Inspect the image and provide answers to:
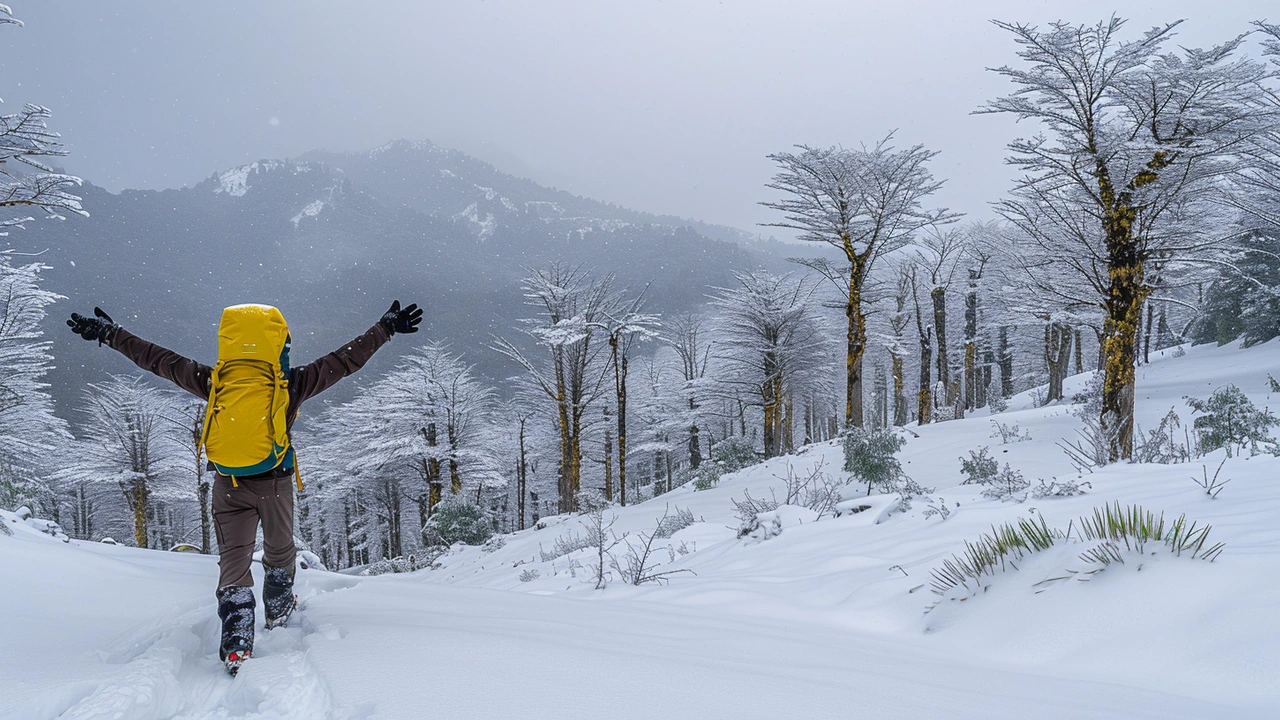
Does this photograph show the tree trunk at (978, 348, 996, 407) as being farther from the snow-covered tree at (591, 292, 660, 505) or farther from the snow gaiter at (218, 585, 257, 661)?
the snow gaiter at (218, 585, 257, 661)

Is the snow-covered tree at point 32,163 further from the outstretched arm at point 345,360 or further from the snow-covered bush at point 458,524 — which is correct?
the snow-covered bush at point 458,524

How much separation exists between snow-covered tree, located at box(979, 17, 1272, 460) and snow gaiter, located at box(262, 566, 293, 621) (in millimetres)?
9260

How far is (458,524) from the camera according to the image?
16734 millimetres

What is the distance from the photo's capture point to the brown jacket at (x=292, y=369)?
2742mm

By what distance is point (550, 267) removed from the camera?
18.1 meters

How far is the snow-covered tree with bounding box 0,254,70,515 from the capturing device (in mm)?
12750

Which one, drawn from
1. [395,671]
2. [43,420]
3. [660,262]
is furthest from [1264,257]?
[660,262]

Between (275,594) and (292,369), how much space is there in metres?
1.06

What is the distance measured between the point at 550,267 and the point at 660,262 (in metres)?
179

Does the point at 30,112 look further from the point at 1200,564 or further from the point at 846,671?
the point at 1200,564

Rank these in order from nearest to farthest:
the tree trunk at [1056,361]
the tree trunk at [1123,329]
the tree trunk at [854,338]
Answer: the tree trunk at [1123,329] < the tree trunk at [854,338] < the tree trunk at [1056,361]

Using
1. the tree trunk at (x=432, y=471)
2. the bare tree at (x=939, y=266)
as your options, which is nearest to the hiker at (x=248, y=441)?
the tree trunk at (x=432, y=471)

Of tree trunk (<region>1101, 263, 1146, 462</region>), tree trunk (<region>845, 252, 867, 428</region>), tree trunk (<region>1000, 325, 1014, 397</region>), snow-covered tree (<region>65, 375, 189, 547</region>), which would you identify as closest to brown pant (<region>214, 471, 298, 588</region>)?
tree trunk (<region>1101, 263, 1146, 462</region>)

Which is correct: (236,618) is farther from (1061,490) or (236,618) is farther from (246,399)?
(1061,490)
